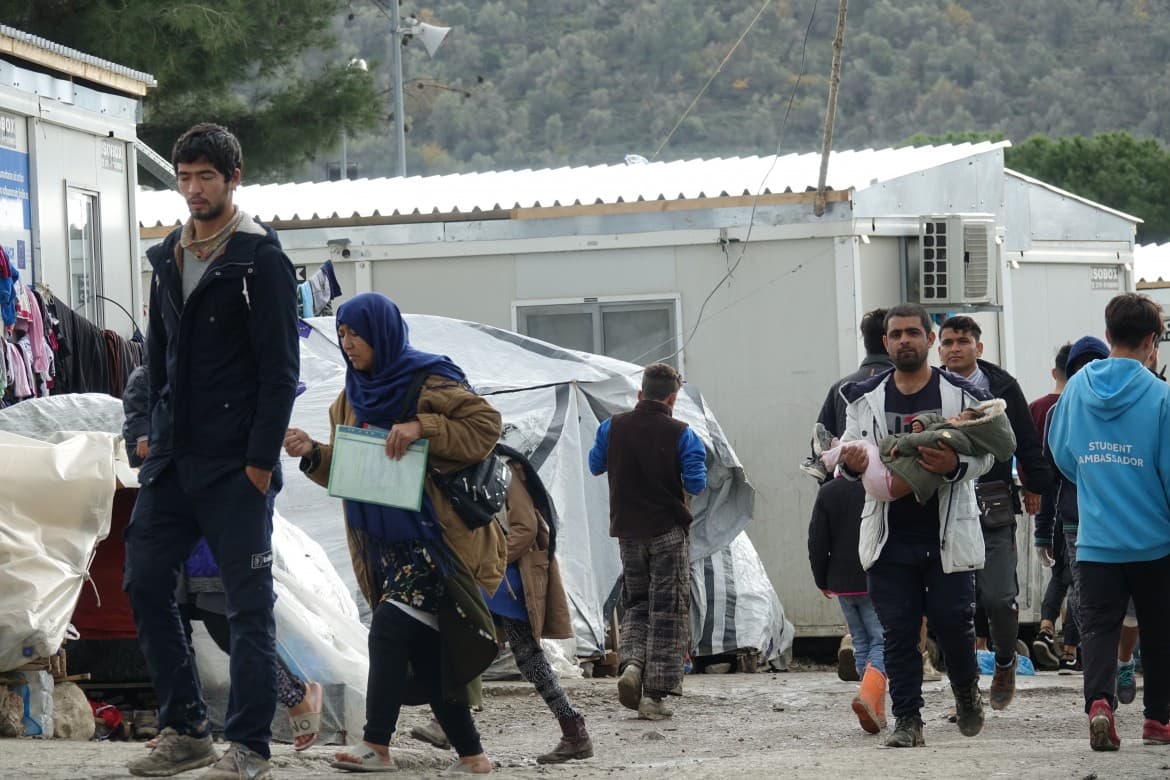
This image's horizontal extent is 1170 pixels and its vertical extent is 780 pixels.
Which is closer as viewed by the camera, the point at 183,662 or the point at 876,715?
the point at 183,662

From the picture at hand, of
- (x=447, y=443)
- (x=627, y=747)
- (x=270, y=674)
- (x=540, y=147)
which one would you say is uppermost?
(x=540, y=147)

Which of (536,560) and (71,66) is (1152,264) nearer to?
(71,66)

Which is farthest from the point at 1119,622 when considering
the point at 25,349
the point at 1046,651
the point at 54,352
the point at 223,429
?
the point at 54,352

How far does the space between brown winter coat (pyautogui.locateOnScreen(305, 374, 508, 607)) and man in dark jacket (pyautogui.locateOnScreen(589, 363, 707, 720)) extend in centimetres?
339

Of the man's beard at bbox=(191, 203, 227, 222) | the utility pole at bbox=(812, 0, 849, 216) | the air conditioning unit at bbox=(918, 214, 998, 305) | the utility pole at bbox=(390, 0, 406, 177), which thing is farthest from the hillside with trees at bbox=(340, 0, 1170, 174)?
the man's beard at bbox=(191, 203, 227, 222)

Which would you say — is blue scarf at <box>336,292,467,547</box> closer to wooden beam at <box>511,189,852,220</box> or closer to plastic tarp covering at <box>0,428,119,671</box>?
plastic tarp covering at <box>0,428,119,671</box>

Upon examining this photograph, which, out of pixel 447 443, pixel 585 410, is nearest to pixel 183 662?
pixel 447 443

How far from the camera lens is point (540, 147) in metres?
66.7

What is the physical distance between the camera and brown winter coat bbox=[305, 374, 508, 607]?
6387 mm

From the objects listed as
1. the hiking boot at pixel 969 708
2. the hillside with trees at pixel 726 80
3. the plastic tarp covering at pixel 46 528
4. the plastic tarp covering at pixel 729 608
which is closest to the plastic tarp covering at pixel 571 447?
the plastic tarp covering at pixel 729 608

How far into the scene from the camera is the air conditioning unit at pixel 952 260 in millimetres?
14703

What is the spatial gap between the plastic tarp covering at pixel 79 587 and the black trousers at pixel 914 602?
234cm

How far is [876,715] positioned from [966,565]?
4.31 feet

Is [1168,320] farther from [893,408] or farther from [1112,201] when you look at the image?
[1112,201]
